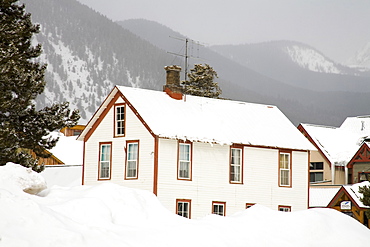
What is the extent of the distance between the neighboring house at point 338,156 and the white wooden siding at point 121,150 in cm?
2606

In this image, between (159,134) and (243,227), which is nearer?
(243,227)

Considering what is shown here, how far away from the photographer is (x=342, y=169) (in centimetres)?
5838

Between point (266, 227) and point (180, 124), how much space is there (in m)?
18.5

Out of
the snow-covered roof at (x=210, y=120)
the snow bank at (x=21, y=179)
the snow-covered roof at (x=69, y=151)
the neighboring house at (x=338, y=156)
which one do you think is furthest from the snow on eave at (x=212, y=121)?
the snow-covered roof at (x=69, y=151)

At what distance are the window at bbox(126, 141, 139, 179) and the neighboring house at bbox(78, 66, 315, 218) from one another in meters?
0.05

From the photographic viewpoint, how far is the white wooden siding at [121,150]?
32594mm

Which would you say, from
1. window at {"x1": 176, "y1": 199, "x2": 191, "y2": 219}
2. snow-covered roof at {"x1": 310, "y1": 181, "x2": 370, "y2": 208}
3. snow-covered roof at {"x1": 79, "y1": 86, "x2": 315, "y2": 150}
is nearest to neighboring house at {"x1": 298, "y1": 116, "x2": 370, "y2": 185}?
snow-covered roof at {"x1": 310, "y1": 181, "x2": 370, "y2": 208}

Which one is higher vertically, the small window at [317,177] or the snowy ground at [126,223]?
the small window at [317,177]

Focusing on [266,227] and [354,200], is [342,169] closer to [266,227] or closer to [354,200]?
[354,200]

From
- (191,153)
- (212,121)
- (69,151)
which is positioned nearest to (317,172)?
(69,151)

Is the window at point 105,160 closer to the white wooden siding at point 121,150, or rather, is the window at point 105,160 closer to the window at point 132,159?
the white wooden siding at point 121,150

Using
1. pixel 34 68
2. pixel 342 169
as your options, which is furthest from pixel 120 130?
pixel 342 169

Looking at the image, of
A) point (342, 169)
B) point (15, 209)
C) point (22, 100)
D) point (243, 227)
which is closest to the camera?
point (15, 209)

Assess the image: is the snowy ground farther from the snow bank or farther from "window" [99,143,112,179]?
"window" [99,143,112,179]
